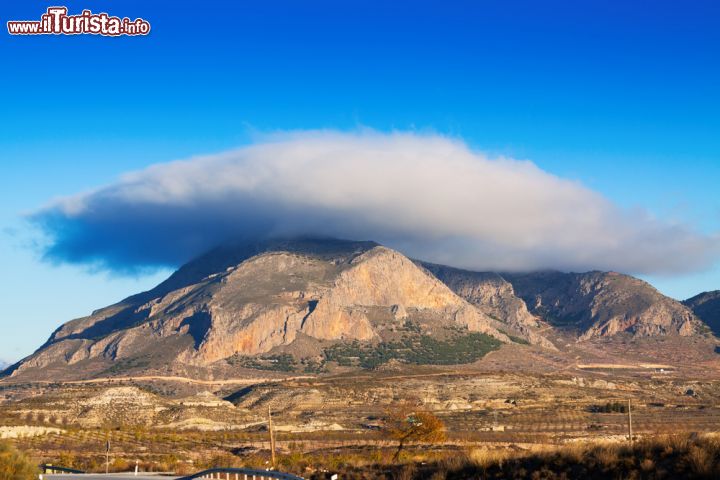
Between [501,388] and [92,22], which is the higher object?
[92,22]

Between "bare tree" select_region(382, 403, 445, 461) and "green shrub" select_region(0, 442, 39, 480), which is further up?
"green shrub" select_region(0, 442, 39, 480)

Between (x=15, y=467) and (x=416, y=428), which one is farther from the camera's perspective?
(x=416, y=428)

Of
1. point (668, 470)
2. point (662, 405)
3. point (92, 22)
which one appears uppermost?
point (92, 22)

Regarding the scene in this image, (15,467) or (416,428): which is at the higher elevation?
(15,467)

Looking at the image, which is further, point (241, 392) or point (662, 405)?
point (241, 392)

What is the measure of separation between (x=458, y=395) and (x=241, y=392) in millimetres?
49884

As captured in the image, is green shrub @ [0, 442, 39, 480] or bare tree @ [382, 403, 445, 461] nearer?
green shrub @ [0, 442, 39, 480]

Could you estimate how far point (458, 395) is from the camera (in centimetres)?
→ 16338

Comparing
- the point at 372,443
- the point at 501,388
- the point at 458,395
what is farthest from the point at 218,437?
the point at 501,388

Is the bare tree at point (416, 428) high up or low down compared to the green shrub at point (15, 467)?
down

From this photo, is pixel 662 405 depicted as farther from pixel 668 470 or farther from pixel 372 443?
pixel 668 470

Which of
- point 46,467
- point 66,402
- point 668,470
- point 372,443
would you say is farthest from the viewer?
Answer: point 66,402

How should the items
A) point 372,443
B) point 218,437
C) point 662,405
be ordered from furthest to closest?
point 662,405, point 218,437, point 372,443

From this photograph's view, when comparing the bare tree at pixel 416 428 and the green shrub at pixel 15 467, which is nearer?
the green shrub at pixel 15 467
